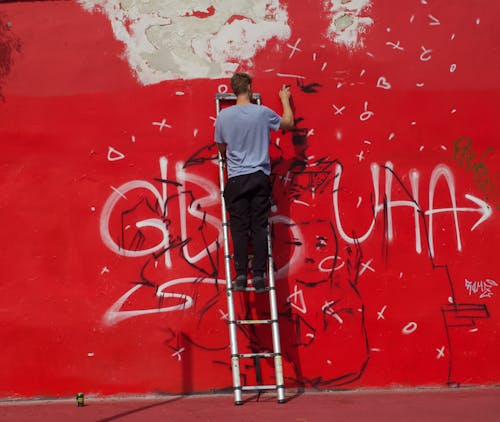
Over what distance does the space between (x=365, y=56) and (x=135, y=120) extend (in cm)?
190

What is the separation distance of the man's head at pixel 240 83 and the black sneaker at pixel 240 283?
1384 mm

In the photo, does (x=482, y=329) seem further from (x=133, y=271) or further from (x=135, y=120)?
(x=135, y=120)

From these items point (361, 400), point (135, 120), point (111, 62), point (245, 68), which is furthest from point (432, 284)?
point (111, 62)

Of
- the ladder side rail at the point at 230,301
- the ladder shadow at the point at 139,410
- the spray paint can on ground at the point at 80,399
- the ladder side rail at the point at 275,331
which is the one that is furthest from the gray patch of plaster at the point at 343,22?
the spray paint can on ground at the point at 80,399

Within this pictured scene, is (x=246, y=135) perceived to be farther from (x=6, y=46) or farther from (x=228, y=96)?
(x=6, y=46)

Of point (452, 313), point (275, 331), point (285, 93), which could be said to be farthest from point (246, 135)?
point (452, 313)

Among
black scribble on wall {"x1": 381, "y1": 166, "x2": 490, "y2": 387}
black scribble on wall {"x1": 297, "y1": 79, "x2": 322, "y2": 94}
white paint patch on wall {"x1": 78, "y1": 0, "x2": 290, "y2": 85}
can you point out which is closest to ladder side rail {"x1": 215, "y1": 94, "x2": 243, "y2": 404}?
white paint patch on wall {"x1": 78, "y1": 0, "x2": 290, "y2": 85}

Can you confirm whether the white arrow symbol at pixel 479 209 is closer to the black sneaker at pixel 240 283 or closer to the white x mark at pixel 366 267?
the white x mark at pixel 366 267

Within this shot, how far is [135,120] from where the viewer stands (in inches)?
242

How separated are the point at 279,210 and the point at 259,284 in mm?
757

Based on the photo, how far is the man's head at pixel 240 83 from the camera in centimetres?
582

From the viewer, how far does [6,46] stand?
20.2 ft

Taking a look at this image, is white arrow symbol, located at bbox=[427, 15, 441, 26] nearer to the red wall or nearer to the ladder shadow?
the red wall

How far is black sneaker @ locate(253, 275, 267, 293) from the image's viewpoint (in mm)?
5613
